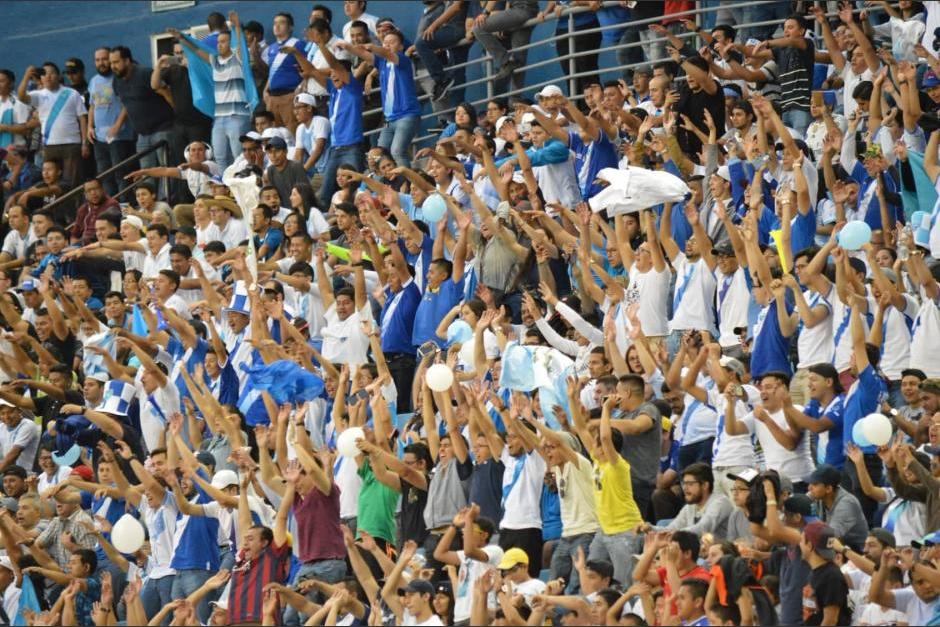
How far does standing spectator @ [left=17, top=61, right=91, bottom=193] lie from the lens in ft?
77.3

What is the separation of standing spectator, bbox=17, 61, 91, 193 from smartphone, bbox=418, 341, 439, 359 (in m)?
8.05

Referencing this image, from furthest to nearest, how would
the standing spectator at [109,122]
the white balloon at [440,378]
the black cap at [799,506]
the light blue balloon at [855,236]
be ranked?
the standing spectator at [109,122]
the light blue balloon at [855,236]
the white balloon at [440,378]
the black cap at [799,506]

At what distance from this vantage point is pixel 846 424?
13750 mm

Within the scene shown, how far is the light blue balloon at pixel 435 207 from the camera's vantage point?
57.8ft

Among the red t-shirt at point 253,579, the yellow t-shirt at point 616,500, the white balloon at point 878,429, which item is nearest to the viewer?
the white balloon at point 878,429

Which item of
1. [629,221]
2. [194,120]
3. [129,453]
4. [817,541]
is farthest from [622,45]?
[817,541]

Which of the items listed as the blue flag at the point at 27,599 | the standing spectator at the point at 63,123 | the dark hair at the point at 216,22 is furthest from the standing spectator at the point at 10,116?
the blue flag at the point at 27,599

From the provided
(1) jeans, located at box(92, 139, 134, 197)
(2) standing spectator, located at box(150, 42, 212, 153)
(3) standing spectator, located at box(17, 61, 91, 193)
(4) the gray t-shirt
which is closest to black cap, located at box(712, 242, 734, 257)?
(4) the gray t-shirt

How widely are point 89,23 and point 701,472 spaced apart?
15272mm

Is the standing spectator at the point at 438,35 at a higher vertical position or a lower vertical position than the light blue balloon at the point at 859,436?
higher

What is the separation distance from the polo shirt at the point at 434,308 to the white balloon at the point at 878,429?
4829 mm

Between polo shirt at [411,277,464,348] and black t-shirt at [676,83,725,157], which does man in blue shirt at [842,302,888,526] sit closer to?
polo shirt at [411,277,464,348]

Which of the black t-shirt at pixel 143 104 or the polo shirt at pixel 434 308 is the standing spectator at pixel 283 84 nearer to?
the black t-shirt at pixel 143 104

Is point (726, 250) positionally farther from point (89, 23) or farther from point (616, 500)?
point (89, 23)
